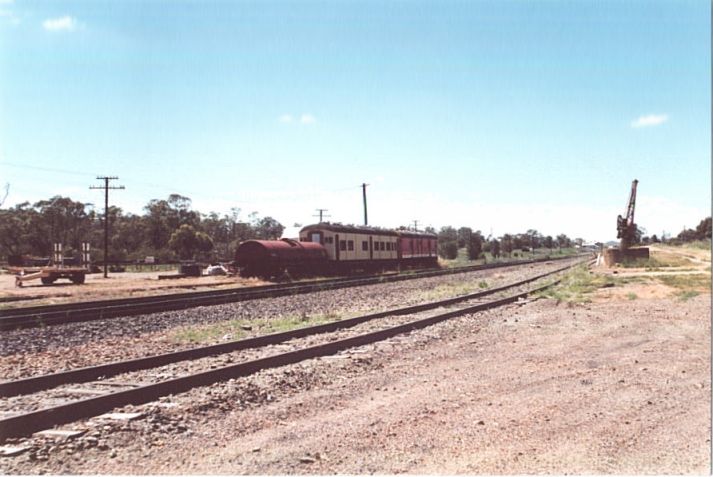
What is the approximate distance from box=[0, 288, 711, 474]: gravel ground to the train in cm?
2037

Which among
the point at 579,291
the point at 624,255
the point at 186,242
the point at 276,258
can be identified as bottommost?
the point at 579,291

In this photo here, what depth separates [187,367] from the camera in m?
7.73

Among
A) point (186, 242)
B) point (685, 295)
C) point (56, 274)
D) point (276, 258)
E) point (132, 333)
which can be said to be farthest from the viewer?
point (186, 242)

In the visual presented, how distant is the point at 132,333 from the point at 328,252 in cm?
2105

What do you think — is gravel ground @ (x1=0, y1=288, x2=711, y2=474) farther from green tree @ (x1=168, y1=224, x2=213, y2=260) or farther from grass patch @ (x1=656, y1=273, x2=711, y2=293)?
green tree @ (x1=168, y1=224, x2=213, y2=260)

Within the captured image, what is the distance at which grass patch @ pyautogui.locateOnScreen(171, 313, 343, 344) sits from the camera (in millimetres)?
10750

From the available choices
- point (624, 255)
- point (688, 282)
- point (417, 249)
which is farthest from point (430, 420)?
point (417, 249)

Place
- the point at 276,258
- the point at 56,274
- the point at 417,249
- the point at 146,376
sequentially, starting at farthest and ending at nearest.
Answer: the point at 417,249 < the point at 56,274 < the point at 276,258 < the point at 146,376

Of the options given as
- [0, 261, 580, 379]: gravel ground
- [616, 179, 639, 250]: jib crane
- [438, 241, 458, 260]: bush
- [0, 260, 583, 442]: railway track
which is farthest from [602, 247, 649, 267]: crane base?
[438, 241, 458, 260]: bush

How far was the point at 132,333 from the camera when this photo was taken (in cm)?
1150

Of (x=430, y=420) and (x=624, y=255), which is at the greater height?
(x=624, y=255)

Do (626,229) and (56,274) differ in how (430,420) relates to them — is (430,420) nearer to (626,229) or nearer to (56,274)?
(56,274)

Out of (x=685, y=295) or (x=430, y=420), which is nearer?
(x=430, y=420)

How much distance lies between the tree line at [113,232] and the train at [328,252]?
3713 centimetres
